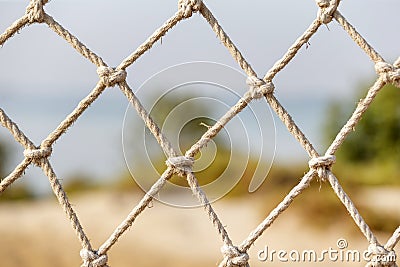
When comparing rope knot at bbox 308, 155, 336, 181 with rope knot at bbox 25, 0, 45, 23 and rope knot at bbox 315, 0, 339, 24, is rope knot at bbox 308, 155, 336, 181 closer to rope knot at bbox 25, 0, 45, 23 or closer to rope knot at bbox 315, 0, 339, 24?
rope knot at bbox 315, 0, 339, 24

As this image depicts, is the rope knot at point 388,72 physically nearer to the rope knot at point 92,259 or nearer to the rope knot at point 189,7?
the rope knot at point 189,7

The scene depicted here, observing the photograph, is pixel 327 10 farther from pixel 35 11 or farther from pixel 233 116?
pixel 35 11

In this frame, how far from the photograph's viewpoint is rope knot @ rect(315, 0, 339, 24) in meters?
0.51

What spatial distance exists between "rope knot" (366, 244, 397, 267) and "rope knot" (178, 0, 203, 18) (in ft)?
0.82

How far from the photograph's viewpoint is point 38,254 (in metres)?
3.54

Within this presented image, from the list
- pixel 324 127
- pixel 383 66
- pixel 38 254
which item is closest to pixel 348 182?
pixel 324 127

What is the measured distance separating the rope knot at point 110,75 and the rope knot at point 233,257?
170 mm

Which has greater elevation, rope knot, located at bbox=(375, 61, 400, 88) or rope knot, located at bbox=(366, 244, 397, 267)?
rope knot, located at bbox=(375, 61, 400, 88)

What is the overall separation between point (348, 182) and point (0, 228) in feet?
8.33

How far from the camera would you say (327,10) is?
51 cm

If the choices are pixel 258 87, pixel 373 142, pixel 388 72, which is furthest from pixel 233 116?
pixel 373 142

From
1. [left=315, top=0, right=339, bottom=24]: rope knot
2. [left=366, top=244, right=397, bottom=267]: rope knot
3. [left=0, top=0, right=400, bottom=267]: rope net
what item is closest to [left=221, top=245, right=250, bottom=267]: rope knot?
[left=0, top=0, right=400, bottom=267]: rope net

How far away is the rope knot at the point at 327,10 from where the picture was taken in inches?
20.0

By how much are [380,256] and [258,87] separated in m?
0.17
